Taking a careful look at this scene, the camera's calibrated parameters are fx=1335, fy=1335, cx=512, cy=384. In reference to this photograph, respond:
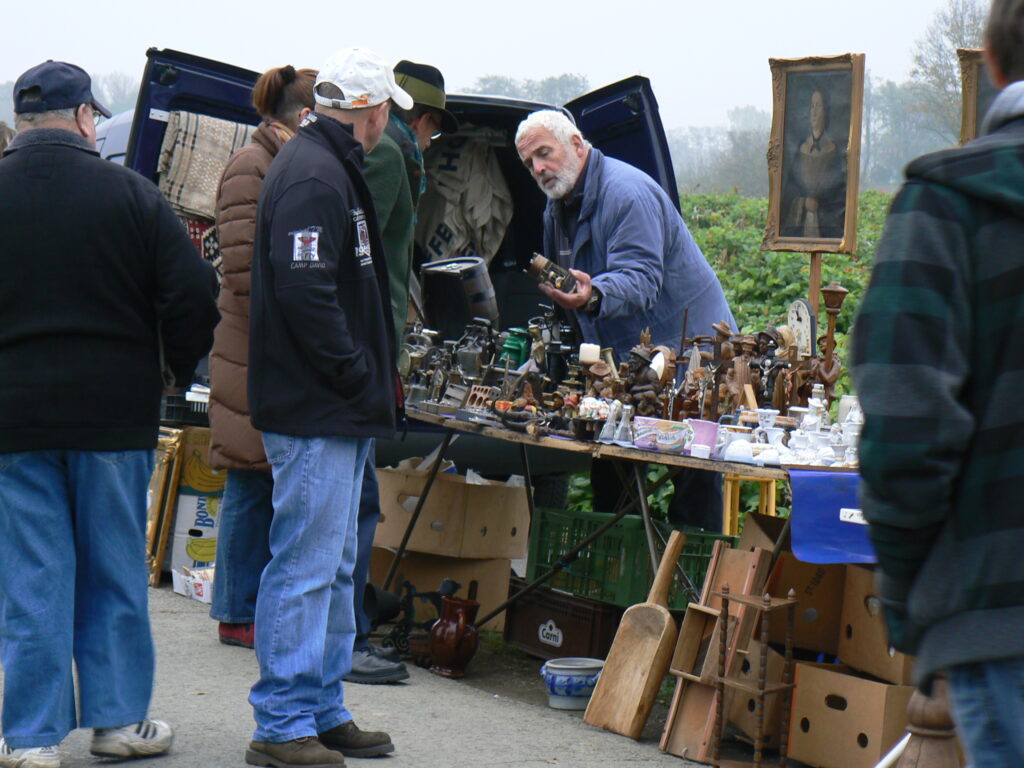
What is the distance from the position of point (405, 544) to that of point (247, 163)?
174 cm

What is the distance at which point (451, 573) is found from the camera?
19.0 feet

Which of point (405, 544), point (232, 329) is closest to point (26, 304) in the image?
point (232, 329)

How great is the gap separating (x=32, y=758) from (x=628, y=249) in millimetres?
2982

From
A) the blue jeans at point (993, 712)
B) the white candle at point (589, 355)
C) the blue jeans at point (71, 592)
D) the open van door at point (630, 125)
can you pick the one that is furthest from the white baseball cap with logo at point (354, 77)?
the open van door at point (630, 125)

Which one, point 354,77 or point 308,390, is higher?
point 354,77

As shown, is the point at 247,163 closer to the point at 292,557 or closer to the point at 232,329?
the point at 232,329

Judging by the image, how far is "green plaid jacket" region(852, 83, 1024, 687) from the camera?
1687mm

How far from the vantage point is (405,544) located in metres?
5.59

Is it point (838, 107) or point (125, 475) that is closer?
point (125, 475)

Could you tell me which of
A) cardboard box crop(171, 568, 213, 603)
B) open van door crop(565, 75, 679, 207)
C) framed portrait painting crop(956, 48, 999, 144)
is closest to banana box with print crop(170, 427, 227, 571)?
cardboard box crop(171, 568, 213, 603)

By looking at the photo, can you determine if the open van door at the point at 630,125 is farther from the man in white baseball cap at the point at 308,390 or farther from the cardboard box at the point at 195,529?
the man in white baseball cap at the point at 308,390

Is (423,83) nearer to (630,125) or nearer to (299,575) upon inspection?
(630,125)

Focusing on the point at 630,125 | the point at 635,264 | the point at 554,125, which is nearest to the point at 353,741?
the point at 635,264

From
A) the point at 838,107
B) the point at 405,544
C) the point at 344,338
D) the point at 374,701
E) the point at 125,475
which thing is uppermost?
the point at 838,107
